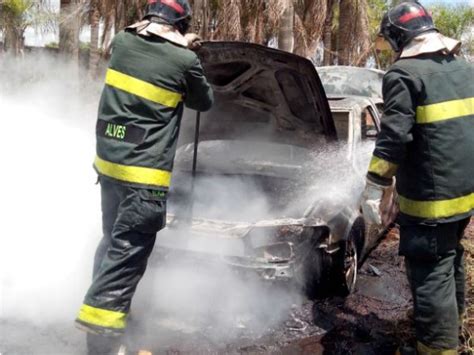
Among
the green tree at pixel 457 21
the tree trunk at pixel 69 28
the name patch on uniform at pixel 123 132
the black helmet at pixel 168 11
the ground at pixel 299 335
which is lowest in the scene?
the ground at pixel 299 335

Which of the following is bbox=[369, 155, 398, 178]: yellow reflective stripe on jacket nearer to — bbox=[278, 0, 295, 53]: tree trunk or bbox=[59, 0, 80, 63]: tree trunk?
bbox=[278, 0, 295, 53]: tree trunk

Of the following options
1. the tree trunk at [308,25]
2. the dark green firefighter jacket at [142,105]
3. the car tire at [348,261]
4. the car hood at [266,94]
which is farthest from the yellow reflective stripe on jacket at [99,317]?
the tree trunk at [308,25]

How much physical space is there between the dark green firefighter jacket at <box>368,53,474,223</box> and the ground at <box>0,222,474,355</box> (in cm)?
108

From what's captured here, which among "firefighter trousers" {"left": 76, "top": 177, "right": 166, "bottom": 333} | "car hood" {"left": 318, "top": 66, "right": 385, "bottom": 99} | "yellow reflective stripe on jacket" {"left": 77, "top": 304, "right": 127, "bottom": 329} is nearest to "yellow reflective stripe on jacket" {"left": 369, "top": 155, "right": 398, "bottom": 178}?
"firefighter trousers" {"left": 76, "top": 177, "right": 166, "bottom": 333}

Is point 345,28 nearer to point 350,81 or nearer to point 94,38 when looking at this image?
point 350,81

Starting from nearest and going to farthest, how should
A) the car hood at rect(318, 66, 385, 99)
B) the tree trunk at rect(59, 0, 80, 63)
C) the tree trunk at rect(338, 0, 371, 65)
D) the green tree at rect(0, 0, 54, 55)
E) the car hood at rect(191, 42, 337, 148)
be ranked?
the car hood at rect(191, 42, 337, 148) → the car hood at rect(318, 66, 385, 99) → the tree trunk at rect(59, 0, 80, 63) → the tree trunk at rect(338, 0, 371, 65) → the green tree at rect(0, 0, 54, 55)

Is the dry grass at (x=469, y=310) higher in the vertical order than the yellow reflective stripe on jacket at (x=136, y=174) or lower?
lower

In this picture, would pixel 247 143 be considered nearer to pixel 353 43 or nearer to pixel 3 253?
pixel 3 253

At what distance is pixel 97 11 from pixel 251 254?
11.9m

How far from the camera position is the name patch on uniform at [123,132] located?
3.02 metres

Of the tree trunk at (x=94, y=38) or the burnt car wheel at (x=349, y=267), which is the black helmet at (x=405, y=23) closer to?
the burnt car wheel at (x=349, y=267)

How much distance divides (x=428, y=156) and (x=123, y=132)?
1.76 meters

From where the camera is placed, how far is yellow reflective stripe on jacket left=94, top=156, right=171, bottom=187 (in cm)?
302

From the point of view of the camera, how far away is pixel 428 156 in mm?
2873
